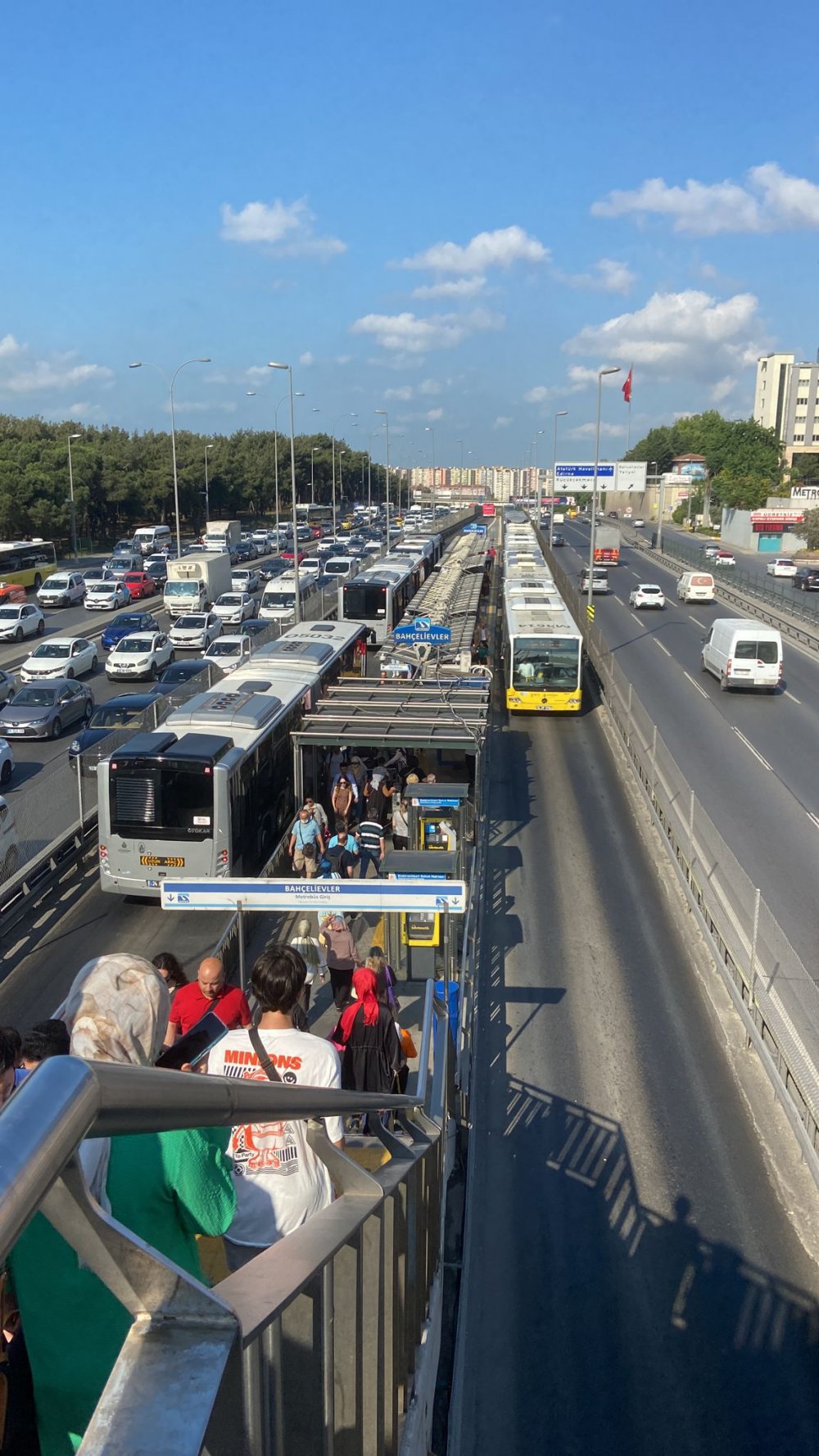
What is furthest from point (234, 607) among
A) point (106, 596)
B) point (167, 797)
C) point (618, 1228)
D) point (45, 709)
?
point (618, 1228)

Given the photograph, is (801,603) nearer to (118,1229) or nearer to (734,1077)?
(734,1077)

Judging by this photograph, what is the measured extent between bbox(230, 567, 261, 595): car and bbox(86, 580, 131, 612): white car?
492 centimetres

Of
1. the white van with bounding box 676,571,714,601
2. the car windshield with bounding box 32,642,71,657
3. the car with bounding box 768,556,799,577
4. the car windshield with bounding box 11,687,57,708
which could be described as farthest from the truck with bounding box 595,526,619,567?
the car windshield with bounding box 11,687,57,708

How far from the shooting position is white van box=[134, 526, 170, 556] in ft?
235

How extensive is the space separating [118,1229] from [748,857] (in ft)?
56.5

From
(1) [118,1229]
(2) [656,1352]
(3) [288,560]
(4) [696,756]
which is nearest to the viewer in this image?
(1) [118,1229]

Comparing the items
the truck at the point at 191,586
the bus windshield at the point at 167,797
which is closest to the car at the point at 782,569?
the truck at the point at 191,586

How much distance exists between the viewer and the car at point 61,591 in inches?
1964

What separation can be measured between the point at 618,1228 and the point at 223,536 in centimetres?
6604

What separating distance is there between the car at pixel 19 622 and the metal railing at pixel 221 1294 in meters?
39.8

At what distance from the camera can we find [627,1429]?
7090mm

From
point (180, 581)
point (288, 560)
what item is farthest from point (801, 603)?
point (288, 560)

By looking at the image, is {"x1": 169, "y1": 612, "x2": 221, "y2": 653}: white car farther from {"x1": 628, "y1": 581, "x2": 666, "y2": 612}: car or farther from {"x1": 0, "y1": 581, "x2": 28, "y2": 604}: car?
{"x1": 628, "y1": 581, "x2": 666, "y2": 612}: car

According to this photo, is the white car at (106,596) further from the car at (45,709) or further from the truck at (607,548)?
the truck at (607,548)
